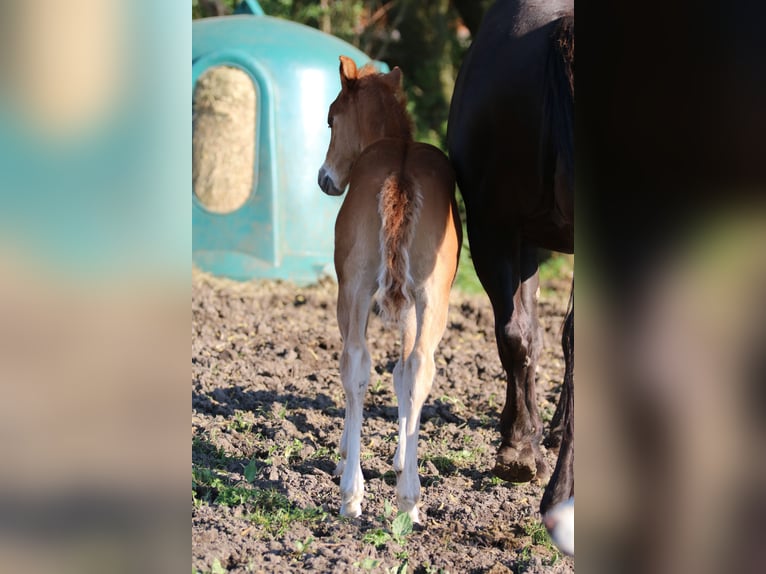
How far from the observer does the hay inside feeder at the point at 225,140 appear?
8.14m

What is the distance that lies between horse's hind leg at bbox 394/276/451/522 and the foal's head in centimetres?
97

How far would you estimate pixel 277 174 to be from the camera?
820 cm

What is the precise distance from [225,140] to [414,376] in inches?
213

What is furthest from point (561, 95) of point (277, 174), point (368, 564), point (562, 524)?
point (277, 174)

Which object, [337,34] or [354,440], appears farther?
[337,34]

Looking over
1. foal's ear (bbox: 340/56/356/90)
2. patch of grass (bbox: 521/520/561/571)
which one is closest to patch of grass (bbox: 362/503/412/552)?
patch of grass (bbox: 521/520/561/571)

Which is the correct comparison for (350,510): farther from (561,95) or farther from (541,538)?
(561,95)

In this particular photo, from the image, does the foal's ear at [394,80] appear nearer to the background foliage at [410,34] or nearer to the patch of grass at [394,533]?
the patch of grass at [394,533]
